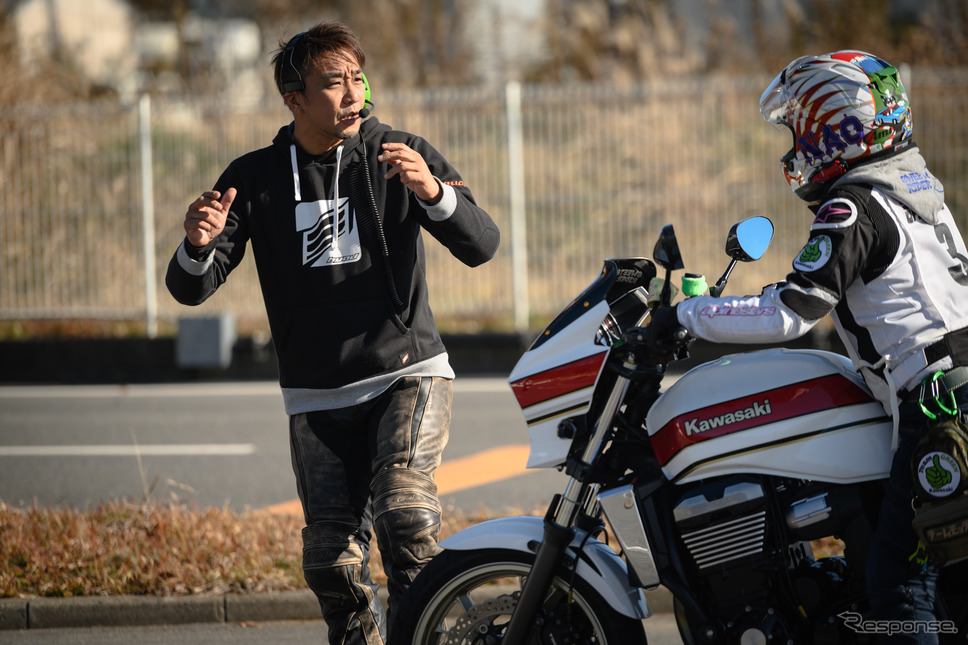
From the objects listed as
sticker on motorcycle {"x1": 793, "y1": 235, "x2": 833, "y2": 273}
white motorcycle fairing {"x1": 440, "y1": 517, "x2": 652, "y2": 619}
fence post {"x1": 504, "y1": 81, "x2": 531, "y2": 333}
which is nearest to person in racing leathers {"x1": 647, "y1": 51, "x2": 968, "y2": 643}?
sticker on motorcycle {"x1": 793, "y1": 235, "x2": 833, "y2": 273}

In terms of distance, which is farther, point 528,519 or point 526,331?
point 526,331

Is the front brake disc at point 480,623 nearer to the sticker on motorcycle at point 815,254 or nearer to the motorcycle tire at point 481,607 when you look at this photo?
the motorcycle tire at point 481,607

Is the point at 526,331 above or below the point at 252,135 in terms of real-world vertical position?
below

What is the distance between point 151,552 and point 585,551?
2583 millimetres

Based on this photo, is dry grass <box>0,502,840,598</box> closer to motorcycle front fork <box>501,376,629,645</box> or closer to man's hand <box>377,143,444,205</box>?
motorcycle front fork <box>501,376,629,645</box>

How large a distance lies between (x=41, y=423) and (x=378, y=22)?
49.0ft

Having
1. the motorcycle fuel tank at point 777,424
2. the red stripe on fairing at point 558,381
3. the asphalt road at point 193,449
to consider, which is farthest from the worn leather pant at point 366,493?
the asphalt road at point 193,449

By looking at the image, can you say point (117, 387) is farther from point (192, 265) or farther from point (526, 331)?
point (192, 265)

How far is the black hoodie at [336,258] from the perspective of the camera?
3.51m

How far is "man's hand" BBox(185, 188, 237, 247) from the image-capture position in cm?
336

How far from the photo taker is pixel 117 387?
1141cm

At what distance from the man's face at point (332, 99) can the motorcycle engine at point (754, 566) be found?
1607 mm

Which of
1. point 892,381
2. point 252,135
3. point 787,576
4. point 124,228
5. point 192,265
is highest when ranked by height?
point 252,135

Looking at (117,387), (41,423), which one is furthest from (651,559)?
(117,387)
